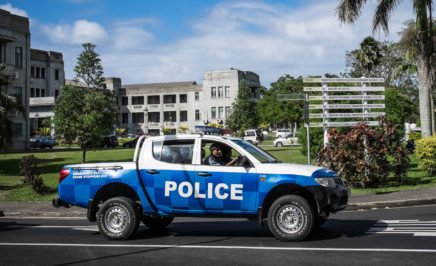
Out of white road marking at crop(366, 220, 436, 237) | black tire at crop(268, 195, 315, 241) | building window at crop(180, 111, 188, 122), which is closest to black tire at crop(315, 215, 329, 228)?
black tire at crop(268, 195, 315, 241)

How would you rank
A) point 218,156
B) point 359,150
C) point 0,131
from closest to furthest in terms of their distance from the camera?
1. point 218,156
2. point 359,150
3. point 0,131

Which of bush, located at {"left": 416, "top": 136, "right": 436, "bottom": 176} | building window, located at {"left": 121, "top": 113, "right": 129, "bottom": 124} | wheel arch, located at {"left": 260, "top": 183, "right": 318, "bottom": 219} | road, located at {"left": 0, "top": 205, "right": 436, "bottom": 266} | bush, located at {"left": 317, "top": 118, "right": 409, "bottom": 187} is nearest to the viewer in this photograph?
road, located at {"left": 0, "top": 205, "right": 436, "bottom": 266}

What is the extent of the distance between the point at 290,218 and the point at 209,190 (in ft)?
4.78

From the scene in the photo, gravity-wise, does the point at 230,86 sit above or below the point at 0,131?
above

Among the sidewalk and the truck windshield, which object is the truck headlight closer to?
the truck windshield

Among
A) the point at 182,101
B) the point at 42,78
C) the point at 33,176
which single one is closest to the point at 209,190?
the point at 33,176

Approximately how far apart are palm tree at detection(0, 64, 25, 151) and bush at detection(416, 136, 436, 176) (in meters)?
19.2

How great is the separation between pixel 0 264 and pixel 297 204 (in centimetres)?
464

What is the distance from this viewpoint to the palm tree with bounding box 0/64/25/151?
26875mm

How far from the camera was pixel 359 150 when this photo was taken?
17891mm

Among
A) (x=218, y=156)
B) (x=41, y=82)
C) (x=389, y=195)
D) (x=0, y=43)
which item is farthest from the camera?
(x=41, y=82)

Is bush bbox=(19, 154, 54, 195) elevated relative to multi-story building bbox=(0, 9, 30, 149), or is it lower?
lower

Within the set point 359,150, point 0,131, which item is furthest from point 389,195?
point 0,131

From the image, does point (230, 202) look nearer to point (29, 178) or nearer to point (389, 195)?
point (389, 195)
